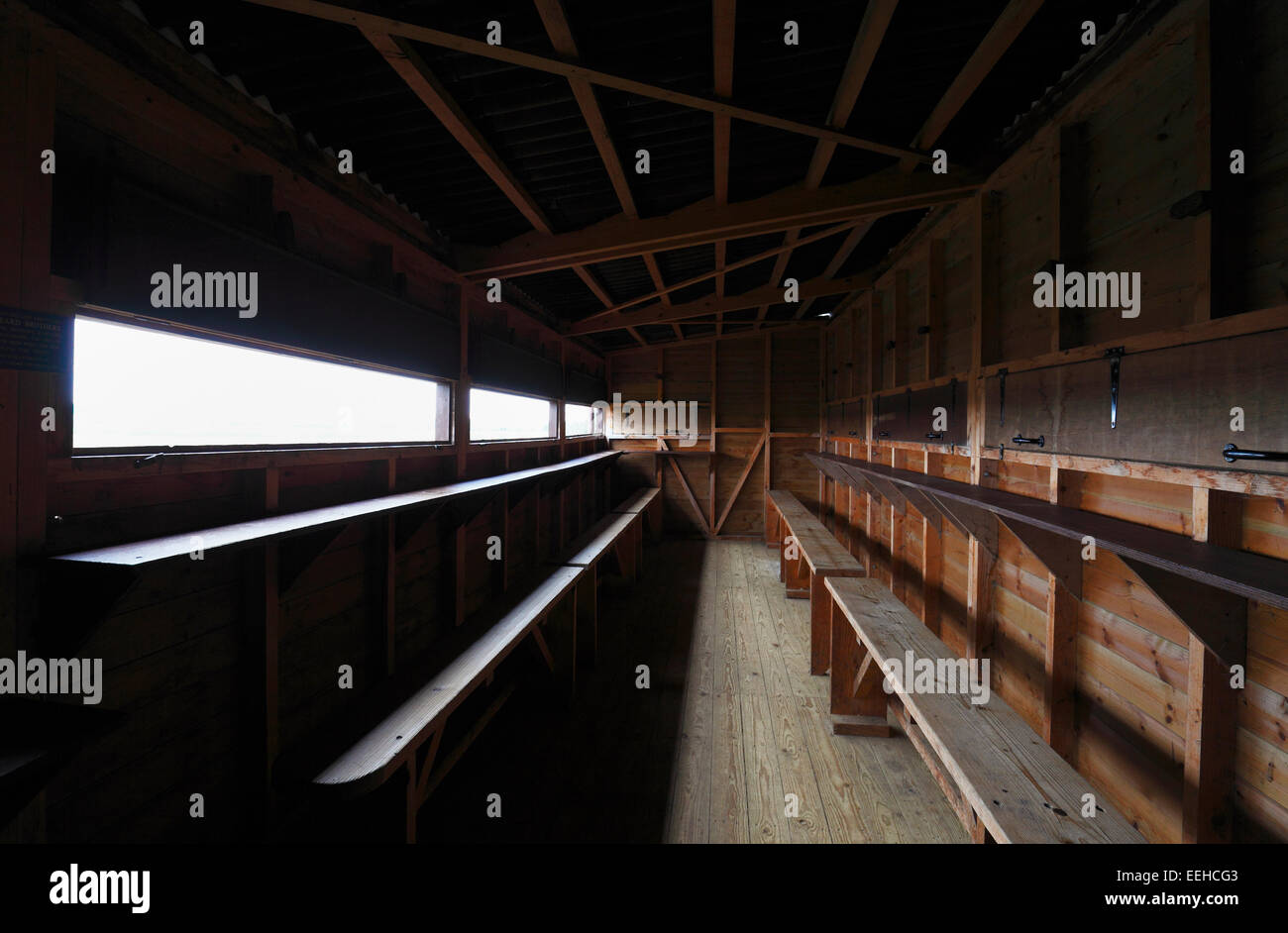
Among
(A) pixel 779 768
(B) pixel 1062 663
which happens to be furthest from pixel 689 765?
(B) pixel 1062 663

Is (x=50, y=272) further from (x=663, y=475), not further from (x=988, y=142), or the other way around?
(x=663, y=475)

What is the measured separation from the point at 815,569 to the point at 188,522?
3555 mm

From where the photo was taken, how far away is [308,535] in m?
2.10

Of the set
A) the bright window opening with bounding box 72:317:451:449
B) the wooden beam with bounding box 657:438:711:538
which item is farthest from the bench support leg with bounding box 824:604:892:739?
the wooden beam with bounding box 657:438:711:538

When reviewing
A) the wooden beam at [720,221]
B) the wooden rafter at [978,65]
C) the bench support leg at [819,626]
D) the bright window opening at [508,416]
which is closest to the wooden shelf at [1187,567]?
the bench support leg at [819,626]

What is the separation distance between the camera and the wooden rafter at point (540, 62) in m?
1.52

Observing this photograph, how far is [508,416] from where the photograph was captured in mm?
4879

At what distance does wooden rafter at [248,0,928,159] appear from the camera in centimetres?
152

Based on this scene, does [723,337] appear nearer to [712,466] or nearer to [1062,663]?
[712,466]

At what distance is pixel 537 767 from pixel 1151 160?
4.04m

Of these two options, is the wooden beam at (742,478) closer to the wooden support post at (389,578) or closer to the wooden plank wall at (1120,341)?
the wooden plank wall at (1120,341)

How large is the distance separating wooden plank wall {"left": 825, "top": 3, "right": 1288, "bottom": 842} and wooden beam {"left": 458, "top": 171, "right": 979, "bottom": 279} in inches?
17.1

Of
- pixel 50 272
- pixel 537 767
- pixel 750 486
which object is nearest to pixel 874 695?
pixel 537 767

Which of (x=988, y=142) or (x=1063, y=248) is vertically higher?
(x=988, y=142)
